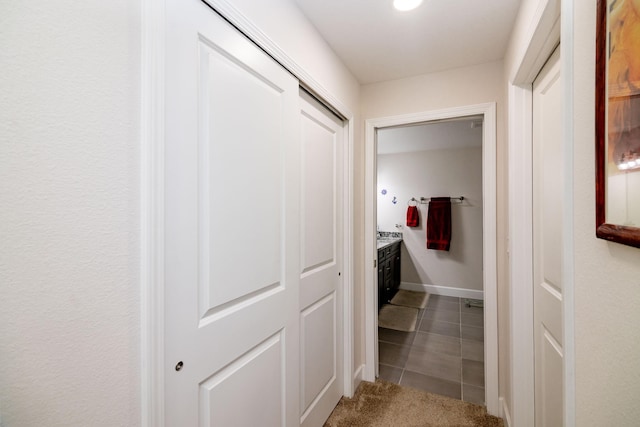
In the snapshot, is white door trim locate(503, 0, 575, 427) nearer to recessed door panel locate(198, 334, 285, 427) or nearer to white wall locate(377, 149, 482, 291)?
recessed door panel locate(198, 334, 285, 427)

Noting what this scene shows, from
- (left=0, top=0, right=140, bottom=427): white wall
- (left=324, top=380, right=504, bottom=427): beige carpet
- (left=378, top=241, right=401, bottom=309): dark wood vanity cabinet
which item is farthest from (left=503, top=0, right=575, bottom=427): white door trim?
(left=378, top=241, right=401, bottom=309): dark wood vanity cabinet

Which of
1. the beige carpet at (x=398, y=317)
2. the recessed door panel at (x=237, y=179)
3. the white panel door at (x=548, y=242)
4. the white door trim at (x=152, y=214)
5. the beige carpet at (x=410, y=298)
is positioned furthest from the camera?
the beige carpet at (x=410, y=298)

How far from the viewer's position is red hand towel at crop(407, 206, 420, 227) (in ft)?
15.4

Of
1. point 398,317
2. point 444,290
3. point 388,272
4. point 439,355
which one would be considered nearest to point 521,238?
point 439,355

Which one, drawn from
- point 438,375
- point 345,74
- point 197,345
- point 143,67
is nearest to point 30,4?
point 143,67

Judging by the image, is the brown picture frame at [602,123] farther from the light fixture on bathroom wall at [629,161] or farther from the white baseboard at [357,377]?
the white baseboard at [357,377]

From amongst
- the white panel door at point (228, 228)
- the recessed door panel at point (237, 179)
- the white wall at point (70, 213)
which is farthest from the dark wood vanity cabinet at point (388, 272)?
the white wall at point (70, 213)

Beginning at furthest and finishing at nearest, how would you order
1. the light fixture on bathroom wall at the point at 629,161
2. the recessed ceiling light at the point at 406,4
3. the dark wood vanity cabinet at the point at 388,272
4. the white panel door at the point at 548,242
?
the dark wood vanity cabinet at the point at 388,272
the recessed ceiling light at the point at 406,4
the white panel door at the point at 548,242
the light fixture on bathroom wall at the point at 629,161

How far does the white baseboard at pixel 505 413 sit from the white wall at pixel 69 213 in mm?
1983

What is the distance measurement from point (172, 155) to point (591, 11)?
3.66ft

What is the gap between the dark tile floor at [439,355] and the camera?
2.18 meters

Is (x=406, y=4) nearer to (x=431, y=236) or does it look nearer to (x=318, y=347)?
(x=318, y=347)

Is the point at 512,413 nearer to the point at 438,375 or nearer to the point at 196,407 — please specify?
the point at 438,375

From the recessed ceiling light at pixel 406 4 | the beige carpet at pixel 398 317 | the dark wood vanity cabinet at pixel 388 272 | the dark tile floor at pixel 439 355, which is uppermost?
the recessed ceiling light at pixel 406 4
